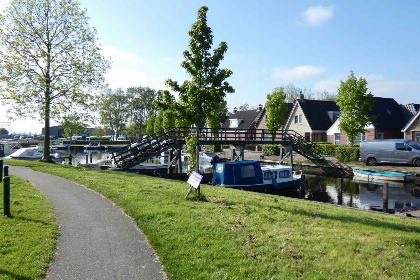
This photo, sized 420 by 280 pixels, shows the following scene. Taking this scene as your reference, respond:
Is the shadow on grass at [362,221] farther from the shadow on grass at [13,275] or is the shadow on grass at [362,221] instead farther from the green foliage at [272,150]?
the green foliage at [272,150]

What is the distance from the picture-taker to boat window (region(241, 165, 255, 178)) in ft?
78.7

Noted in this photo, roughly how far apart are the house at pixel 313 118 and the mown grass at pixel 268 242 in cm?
4181

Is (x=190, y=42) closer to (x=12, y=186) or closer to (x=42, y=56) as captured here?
(x=12, y=186)

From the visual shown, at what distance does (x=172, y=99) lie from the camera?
15.3 m

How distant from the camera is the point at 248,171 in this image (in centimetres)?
2417

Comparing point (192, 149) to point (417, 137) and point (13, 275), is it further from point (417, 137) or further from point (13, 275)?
point (417, 137)

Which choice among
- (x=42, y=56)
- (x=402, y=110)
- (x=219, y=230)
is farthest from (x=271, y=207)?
(x=402, y=110)

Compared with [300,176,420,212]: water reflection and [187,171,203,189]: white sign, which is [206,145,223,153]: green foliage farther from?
[187,171,203,189]: white sign

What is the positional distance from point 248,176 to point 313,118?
104ft

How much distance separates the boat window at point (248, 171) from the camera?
2398 cm

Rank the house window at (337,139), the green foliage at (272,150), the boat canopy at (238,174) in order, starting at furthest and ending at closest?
the house window at (337,139) → the green foliage at (272,150) → the boat canopy at (238,174)

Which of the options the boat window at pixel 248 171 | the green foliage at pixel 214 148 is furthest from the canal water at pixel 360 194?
the green foliage at pixel 214 148

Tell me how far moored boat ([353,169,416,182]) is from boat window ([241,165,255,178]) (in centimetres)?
1195

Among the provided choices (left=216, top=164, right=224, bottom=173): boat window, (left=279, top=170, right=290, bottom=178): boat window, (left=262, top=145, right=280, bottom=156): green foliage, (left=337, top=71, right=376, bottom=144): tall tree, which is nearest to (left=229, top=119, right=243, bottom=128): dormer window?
(left=262, top=145, right=280, bottom=156): green foliage
